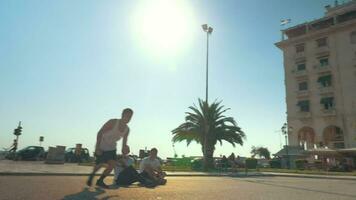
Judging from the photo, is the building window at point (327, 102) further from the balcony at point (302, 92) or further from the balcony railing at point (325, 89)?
the balcony at point (302, 92)

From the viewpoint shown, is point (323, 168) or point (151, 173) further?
point (323, 168)

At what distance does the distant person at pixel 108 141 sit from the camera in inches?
257

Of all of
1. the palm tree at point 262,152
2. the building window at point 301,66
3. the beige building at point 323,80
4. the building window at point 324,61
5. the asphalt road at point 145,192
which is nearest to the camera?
the asphalt road at point 145,192

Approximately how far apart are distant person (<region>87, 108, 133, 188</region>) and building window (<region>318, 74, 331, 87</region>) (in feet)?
144

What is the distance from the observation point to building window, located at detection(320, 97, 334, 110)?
145ft

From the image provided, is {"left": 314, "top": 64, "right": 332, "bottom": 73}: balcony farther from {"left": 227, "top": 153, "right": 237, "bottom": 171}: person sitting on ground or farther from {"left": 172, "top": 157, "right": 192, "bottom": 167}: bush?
{"left": 227, "top": 153, "right": 237, "bottom": 171}: person sitting on ground

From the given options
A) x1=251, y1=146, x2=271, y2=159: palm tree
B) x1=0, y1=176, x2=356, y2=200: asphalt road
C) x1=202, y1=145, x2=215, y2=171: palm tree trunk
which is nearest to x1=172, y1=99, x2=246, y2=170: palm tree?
x1=202, y1=145, x2=215, y2=171: palm tree trunk

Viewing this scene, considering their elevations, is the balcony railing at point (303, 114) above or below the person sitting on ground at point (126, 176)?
above

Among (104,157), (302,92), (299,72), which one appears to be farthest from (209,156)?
(104,157)

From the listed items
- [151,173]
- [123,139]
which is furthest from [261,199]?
[151,173]

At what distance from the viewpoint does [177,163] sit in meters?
35.1

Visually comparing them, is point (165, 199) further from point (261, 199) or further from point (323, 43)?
point (323, 43)

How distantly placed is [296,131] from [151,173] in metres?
41.5

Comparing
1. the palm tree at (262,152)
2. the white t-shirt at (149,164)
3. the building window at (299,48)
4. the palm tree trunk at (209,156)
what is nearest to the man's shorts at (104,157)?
the white t-shirt at (149,164)
